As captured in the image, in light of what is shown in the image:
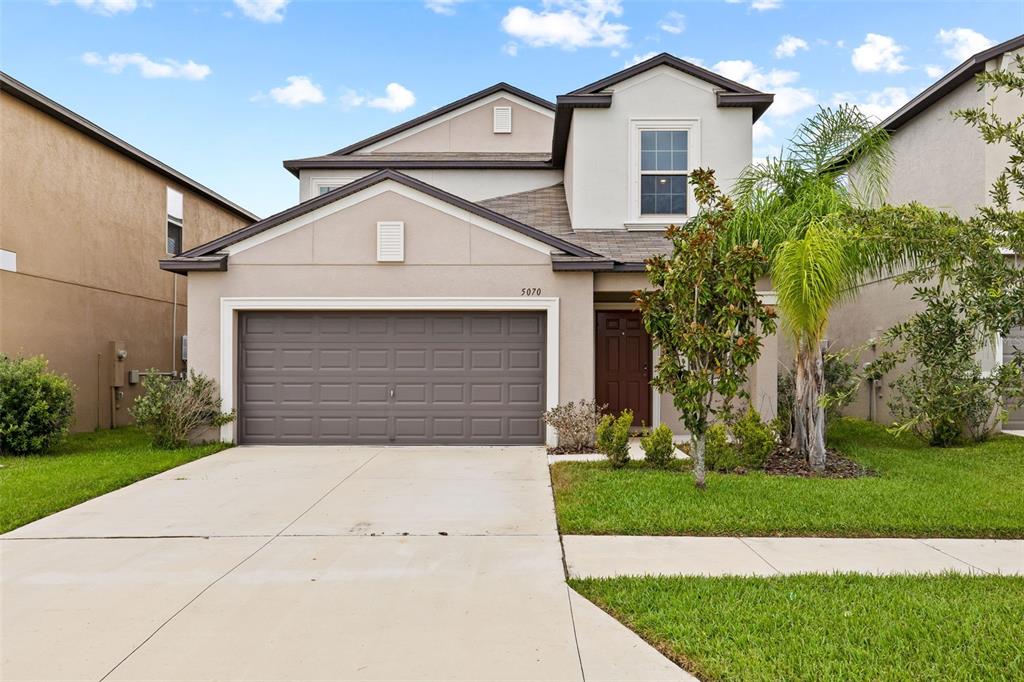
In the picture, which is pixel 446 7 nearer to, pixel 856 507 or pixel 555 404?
pixel 555 404

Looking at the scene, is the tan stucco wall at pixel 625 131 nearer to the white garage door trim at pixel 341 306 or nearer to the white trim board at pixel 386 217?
the white trim board at pixel 386 217

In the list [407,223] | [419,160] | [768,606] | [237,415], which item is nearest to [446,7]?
[419,160]

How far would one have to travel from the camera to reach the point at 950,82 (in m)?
12.5

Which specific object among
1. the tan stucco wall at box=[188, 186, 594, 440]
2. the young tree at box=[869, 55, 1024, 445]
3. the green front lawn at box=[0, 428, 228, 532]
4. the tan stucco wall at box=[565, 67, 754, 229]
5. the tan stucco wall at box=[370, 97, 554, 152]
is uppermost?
→ the tan stucco wall at box=[370, 97, 554, 152]

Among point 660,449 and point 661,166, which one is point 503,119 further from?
point 660,449

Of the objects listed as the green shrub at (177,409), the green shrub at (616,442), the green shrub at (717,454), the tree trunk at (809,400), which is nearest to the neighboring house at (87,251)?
the green shrub at (177,409)

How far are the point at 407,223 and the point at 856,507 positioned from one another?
25.7ft

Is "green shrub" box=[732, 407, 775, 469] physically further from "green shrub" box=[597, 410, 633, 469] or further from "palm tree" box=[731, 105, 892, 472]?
"green shrub" box=[597, 410, 633, 469]

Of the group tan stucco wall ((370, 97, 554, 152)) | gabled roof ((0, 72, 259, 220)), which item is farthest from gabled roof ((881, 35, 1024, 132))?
gabled roof ((0, 72, 259, 220))

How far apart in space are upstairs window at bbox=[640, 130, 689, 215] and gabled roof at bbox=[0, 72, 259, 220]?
1125 centimetres

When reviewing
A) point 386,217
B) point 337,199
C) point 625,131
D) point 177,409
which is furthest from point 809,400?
point 177,409

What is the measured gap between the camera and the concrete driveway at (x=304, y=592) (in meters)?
3.67

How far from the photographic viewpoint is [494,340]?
37.6ft

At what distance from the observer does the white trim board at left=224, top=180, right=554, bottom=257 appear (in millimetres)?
11133
